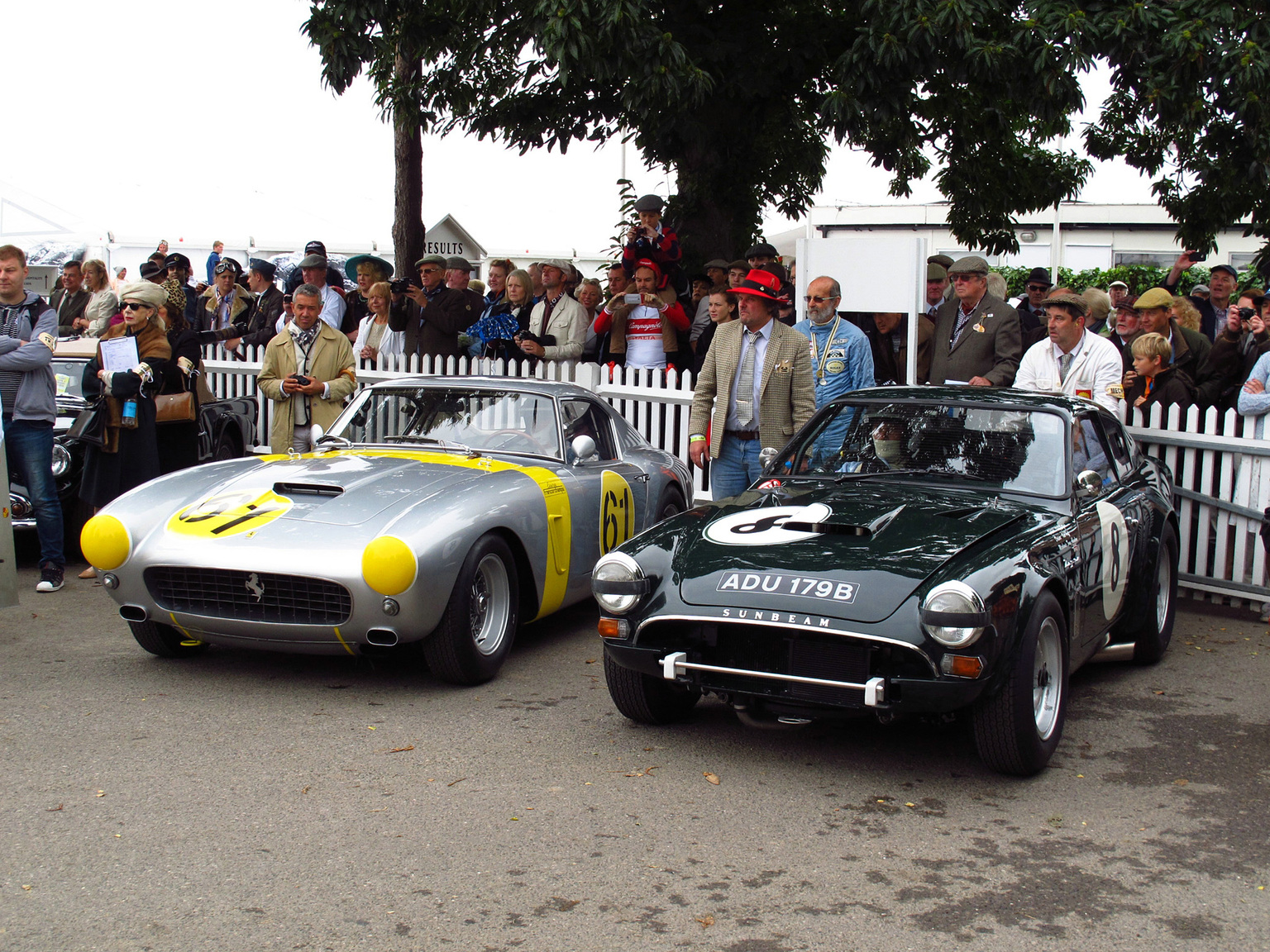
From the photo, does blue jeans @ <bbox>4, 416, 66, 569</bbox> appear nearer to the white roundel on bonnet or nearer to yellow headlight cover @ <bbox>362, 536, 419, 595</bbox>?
yellow headlight cover @ <bbox>362, 536, 419, 595</bbox>

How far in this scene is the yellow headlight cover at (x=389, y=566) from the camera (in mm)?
5273

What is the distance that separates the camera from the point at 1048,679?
15.9 feet

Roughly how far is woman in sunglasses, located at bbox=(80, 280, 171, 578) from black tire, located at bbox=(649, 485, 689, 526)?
354 centimetres

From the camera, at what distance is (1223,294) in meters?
11.6

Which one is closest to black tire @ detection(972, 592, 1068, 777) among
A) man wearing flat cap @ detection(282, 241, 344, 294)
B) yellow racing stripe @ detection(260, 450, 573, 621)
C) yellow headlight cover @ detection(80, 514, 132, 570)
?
yellow racing stripe @ detection(260, 450, 573, 621)

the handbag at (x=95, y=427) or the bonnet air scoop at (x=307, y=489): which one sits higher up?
the handbag at (x=95, y=427)

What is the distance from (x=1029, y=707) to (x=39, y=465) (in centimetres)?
604

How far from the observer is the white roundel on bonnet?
196 inches

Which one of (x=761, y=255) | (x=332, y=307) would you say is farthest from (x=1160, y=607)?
(x=332, y=307)

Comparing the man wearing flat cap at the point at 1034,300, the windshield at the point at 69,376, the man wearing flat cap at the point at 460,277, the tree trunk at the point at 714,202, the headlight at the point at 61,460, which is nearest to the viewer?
the headlight at the point at 61,460

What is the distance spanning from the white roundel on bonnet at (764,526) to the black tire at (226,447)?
6702 mm

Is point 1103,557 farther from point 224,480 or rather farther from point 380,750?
point 224,480

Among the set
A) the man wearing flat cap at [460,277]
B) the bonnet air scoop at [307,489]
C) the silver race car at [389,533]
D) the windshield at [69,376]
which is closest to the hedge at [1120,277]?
the man wearing flat cap at [460,277]

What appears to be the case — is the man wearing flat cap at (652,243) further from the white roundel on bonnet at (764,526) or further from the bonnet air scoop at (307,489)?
the white roundel on bonnet at (764,526)
